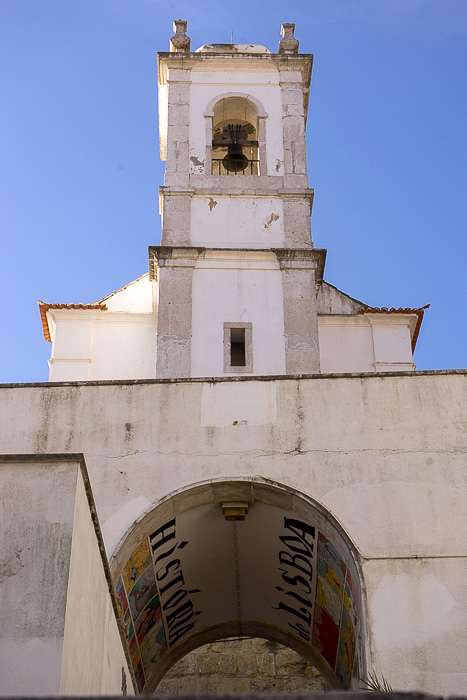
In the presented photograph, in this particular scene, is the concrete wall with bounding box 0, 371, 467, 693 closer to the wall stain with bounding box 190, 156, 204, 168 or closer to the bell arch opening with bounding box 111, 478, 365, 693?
the bell arch opening with bounding box 111, 478, 365, 693

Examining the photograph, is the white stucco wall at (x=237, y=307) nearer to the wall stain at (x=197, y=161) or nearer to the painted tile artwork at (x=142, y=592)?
the wall stain at (x=197, y=161)

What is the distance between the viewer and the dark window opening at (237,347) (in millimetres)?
18047

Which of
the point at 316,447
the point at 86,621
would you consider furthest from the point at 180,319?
the point at 86,621

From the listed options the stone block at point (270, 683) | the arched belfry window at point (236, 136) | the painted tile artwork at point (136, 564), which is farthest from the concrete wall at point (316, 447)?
the stone block at point (270, 683)

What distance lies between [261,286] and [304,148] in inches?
151

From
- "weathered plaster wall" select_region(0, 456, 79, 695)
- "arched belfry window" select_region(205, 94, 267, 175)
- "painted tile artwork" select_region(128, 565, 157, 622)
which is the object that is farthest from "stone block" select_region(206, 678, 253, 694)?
"weathered plaster wall" select_region(0, 456, 79, 695)

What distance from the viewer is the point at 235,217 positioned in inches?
771

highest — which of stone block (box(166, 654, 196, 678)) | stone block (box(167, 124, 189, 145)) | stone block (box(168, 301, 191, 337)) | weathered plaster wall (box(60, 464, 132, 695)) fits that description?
stone block (box(167, 124, 189, 145))

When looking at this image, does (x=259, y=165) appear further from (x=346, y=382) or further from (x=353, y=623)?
(x=353, y=623)

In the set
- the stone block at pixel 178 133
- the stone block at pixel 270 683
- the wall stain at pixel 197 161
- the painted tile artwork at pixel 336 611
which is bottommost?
the painted tile artwork at pixel 336 611

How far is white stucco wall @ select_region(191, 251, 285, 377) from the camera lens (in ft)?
58.3

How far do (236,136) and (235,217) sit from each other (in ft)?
8.70

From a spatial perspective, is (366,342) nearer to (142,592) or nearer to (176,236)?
(176,236)

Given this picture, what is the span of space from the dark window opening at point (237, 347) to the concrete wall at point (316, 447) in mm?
5498
